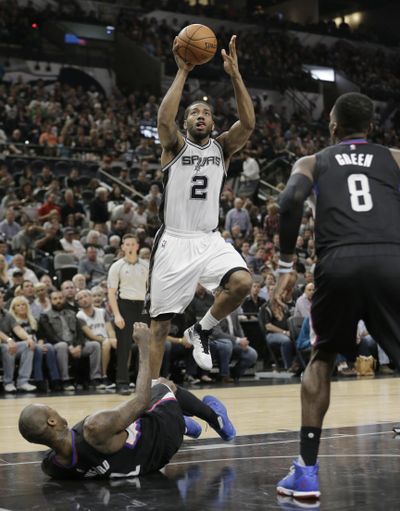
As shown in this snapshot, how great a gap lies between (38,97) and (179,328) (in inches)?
438

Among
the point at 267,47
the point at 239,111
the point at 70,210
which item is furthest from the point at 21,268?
the point at 267,47

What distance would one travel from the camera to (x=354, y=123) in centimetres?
400

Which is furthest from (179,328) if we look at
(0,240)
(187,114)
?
(187,114)

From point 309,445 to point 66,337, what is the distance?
6.99 m

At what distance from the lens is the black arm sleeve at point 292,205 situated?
3797 mm

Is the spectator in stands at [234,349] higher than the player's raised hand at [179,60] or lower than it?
lower

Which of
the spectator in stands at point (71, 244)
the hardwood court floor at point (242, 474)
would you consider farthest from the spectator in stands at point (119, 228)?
the hardwood court floor at point (242, 474)

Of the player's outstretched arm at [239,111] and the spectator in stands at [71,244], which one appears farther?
the spectator in stands at [71,244]

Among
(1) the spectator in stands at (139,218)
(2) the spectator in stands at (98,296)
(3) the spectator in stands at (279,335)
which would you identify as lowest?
(3) the spectator in stands at (279,335)

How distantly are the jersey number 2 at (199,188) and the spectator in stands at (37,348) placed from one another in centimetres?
500

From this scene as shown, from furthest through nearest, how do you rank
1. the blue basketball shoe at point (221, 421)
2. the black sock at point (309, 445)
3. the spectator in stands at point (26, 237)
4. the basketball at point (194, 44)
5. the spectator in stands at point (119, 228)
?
the spectator in stands at point (119, 228), the spectator in stands at point (26, 237), the basketball at point (194, 44), the blue basketball shoe at point (221, 421), the black sock at point (309, 445)

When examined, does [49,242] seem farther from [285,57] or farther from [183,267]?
[285,57]

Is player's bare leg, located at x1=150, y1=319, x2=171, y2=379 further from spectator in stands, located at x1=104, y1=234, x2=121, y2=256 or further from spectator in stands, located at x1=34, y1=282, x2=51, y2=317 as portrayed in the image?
spectator in stands, located at x1=104, y1=234, x2=121, y2=256

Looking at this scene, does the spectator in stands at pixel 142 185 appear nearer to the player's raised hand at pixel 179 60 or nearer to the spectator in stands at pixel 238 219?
the spectator in stands at pixel 238 219
